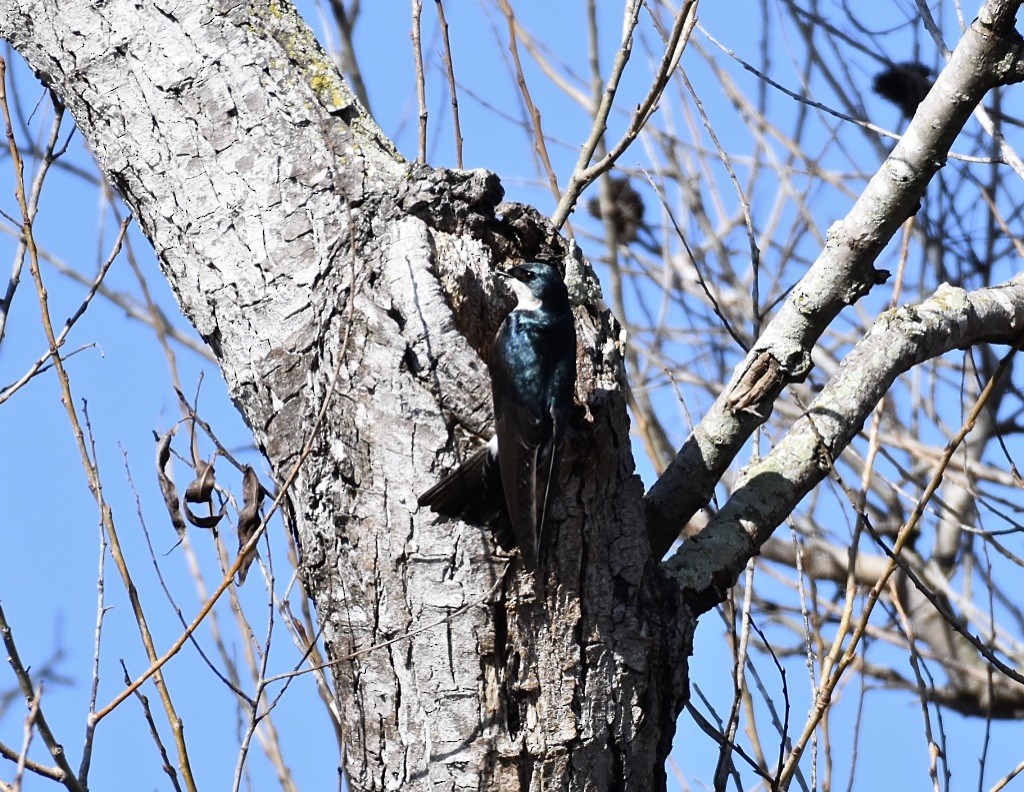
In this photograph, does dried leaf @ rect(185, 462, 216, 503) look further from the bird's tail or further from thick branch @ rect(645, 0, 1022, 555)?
thick branch @ rect(645, 0, 1022, 555)

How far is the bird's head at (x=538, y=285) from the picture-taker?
2100 millimetres

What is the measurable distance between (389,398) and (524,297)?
1.35 feet

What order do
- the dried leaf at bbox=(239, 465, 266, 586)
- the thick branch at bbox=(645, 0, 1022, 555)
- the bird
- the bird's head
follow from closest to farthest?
the bird → the dried leaf at bbox=(239, 465, 266, 586) → the bird's head → the thick branch at bbox=(645, 0, 1022, 555)

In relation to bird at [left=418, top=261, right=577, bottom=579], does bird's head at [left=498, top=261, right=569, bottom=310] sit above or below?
above

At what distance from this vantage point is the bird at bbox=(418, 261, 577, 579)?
180 cm

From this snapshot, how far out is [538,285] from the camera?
2.13 metres

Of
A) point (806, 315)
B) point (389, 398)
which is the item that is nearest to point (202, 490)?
point (389, 398)

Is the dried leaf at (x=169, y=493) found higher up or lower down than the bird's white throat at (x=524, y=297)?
lower down

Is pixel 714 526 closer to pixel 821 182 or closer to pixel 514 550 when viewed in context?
pixel 514 550

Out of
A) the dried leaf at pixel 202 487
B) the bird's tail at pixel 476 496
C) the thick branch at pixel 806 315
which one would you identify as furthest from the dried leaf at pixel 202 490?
the thick branch at pixel 806 315

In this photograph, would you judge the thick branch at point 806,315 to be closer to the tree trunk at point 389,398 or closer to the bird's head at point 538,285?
the tree trunk at point 389,398

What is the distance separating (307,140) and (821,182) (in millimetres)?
2410

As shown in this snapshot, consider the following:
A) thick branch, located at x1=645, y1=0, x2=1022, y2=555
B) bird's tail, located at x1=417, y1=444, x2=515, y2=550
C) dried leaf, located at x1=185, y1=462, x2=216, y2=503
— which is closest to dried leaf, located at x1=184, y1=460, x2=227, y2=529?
dried leaf, located at x1=185, y1=462, x2=216, y2=503

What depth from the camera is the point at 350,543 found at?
6.31 feet
